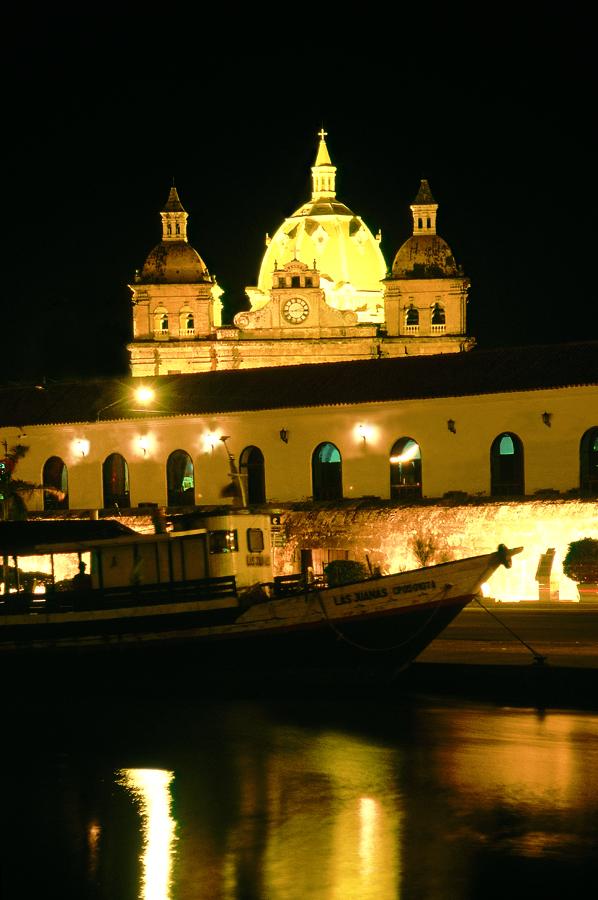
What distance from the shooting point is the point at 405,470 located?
42.9 meters

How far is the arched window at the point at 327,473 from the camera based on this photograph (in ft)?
144

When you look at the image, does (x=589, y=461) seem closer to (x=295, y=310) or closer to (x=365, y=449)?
(x=365, y=449)

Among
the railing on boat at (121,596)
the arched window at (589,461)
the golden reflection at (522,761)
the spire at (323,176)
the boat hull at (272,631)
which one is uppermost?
the spire at (323,176)

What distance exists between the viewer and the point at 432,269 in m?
104

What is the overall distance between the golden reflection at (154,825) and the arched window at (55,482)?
2827 centimetres

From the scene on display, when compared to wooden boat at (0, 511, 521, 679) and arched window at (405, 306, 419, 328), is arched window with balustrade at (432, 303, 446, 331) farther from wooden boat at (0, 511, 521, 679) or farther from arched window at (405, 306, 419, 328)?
wooden boat at (0, 511, 521, 679)

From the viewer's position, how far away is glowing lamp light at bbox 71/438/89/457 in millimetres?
47531

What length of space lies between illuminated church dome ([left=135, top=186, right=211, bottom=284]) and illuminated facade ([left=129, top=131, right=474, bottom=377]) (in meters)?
0.07

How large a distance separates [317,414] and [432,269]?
6151 cm

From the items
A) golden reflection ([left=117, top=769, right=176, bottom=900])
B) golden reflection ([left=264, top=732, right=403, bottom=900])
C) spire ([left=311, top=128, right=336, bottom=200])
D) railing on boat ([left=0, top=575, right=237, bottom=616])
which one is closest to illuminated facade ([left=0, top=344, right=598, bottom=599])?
railing on boat ([left=0, top=575, right=237, bottom=616])

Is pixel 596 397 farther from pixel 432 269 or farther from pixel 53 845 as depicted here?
pixel 432 269

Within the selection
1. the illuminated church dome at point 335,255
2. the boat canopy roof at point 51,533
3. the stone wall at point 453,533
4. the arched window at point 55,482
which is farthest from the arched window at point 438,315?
the boat canopy roof at point 51,533

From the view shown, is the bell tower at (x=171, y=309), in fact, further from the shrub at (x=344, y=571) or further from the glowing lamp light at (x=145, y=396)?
the shrub at (x=344, y=571)

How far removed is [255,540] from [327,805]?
37.6 ft
